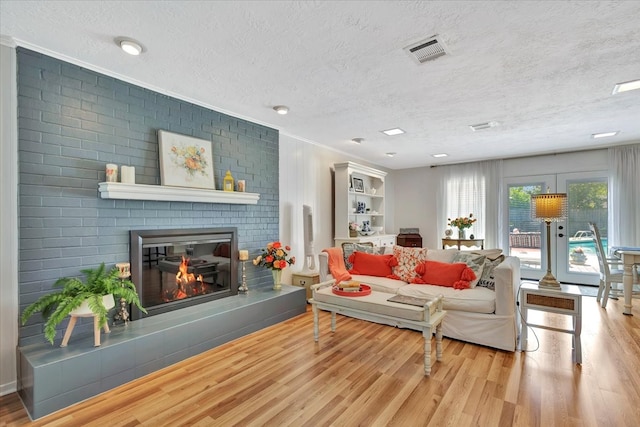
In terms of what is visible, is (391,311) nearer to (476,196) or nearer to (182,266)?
(182,266)

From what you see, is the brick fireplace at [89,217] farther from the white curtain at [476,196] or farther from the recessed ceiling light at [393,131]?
the white curtain at [476,196]

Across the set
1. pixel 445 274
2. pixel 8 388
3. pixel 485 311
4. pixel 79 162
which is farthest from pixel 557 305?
pixel 8 388

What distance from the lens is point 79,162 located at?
2424 mm

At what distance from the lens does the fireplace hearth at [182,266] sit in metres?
2.77

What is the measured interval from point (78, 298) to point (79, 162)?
109 cm

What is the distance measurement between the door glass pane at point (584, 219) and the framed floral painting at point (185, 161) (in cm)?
602

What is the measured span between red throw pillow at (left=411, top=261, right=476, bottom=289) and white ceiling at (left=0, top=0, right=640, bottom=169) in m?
1.77

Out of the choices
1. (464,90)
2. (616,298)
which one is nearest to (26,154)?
(464,90)

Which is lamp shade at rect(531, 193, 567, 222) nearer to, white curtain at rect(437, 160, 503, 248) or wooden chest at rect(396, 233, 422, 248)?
white curtain at rect(437, 160, 503, 248)

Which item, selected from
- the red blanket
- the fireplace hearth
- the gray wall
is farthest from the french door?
the gray wall

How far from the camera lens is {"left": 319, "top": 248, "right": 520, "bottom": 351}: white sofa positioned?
277cm

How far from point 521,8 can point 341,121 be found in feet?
7.40

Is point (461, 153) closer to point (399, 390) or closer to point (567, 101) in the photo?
point (567, 101)

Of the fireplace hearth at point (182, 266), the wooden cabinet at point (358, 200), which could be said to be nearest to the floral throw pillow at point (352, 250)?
the wooden cabinet at point (358, 200)
